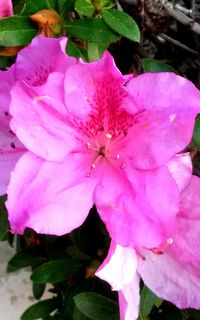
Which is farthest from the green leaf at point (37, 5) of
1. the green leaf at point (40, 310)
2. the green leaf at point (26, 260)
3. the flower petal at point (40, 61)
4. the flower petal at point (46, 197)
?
the green leaf at point (40, 310)

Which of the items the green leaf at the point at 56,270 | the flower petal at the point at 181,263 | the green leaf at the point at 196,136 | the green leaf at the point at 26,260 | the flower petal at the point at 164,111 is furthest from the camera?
the green leaf at the point at 26,260

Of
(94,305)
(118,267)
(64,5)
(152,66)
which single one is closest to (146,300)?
(94,305)

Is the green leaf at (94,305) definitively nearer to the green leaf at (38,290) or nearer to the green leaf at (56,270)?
the green leaf at (56,270)

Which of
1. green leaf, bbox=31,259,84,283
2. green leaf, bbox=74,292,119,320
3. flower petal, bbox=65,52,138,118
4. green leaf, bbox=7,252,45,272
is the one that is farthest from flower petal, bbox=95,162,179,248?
green leaf, bbox=7,252,45,272

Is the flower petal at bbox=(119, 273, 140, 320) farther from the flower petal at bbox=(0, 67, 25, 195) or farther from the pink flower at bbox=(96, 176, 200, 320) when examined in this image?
the flower petal at bbox=(0, 67, 25, 195)

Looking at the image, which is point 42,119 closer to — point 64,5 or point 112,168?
point 112,168
